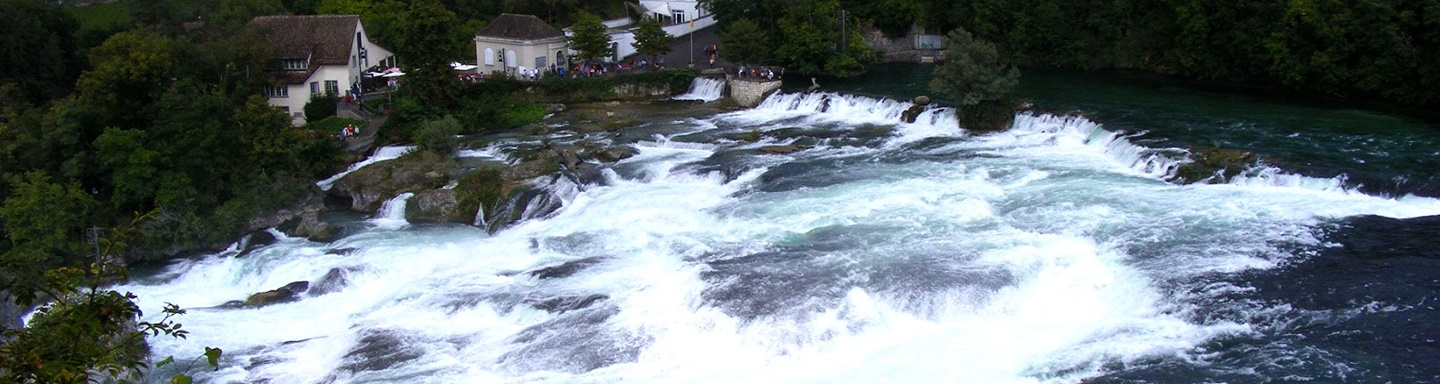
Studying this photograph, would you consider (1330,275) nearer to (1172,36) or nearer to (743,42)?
(1172,36)

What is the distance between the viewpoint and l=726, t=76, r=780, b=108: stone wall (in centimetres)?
5259

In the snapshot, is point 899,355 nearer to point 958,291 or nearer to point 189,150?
point 958,291

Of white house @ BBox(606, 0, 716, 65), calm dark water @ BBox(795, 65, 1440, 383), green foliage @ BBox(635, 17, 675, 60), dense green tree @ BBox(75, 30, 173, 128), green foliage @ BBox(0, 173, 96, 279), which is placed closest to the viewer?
calm dark water @ BBox(795, 65, 1440, 383)

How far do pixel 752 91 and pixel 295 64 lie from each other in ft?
65.0

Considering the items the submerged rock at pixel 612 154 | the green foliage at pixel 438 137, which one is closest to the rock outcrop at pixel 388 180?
the green foliage at pixel 438 137

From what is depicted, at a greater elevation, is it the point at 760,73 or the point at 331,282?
the point at 760,73

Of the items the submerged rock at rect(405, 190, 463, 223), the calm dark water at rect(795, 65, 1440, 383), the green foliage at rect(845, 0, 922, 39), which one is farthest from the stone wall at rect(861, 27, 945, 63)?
the submerged rock at rect(405, 190, 463, 223)

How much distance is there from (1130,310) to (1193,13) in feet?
116

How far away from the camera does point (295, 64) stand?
50250mm

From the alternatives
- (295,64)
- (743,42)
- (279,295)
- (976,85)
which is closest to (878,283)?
(279,295)

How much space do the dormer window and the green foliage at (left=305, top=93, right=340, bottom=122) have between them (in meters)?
2.27

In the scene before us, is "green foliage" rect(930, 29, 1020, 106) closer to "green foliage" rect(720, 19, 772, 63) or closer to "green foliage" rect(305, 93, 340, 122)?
"green foliage" rect(720, 19, 772, 63)

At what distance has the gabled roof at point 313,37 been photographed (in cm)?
5038

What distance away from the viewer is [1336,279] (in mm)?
24172
